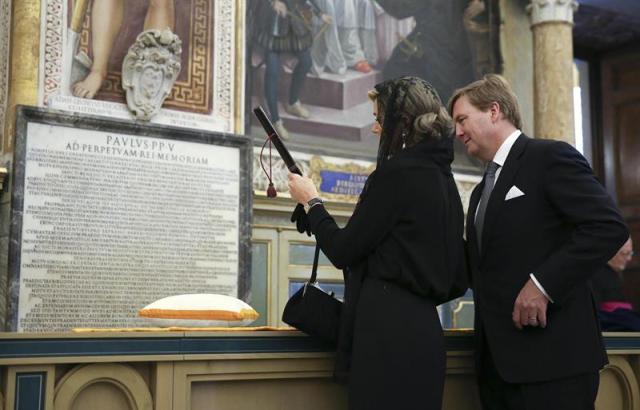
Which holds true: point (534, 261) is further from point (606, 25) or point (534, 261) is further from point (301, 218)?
point (606, 25)

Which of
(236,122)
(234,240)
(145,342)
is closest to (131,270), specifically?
(234,240)

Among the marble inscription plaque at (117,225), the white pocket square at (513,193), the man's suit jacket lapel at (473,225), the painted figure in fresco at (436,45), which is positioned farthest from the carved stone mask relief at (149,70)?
the white pocket square at (513,193)

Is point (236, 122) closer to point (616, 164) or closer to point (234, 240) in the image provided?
point (234, 240)

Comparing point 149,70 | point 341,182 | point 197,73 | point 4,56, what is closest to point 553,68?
point 341,182

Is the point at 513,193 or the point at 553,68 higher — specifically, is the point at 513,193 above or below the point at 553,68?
below

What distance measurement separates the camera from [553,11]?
8.52 meters

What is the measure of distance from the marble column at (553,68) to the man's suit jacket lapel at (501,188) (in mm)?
5497

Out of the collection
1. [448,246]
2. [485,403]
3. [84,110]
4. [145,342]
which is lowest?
[485,403]

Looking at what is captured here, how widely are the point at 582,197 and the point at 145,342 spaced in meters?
1.37

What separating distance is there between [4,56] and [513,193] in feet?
14.5

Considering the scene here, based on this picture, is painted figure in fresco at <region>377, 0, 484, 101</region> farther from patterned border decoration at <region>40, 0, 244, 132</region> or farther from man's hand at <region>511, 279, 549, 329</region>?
man's hand at <region>511, 279, 549, 329</region>

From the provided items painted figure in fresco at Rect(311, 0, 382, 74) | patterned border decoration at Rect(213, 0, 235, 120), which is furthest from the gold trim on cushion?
painted figure in fresco at Rect(311, 0, 382, 74)

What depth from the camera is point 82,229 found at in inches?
229

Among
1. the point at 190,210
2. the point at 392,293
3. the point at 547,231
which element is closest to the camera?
the point at 392,293
